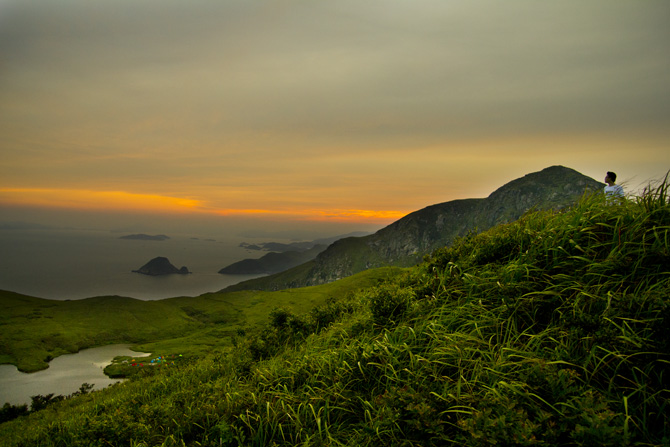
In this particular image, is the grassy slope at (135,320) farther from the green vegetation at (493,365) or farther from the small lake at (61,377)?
the green vegetation at (493,365)

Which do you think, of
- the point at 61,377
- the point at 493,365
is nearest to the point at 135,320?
the point at 61,377

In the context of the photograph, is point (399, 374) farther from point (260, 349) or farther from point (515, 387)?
point (260, 349)

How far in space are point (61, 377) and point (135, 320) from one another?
5867cm

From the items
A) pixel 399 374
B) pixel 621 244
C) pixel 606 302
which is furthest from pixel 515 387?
pixel 621 244

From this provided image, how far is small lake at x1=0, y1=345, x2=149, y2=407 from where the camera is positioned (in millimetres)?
86938

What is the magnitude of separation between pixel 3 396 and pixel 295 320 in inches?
5141

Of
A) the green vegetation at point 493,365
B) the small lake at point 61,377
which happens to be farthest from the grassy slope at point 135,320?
the green vegetation at point 493,365

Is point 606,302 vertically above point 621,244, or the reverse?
point 621,244

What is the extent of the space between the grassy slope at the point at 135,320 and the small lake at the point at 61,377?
15.5 feet

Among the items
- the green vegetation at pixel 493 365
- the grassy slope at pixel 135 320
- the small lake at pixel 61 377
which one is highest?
the green vegetation at pixel 493 365

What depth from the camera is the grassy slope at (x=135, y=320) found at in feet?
378

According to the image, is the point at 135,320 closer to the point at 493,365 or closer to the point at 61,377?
the point at 61,377

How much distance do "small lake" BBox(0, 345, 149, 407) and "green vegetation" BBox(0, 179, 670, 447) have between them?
101 metres

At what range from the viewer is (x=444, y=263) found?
8.05 m
